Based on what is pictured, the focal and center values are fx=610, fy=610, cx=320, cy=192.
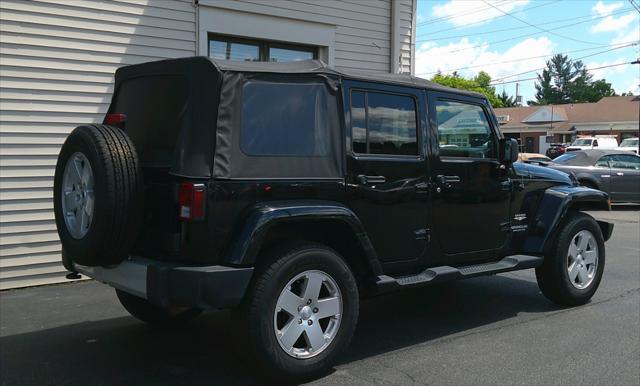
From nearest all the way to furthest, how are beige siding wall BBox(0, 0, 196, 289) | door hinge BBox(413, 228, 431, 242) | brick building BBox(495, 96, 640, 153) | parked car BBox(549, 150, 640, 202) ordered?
door hinge BBox(413, 228, 431, 242) → beige siding wall BBox(0, 0, 196, 289) → parked car BBox(549, 150, 640, 202) → brick building BBox(495, 96, 640, 153)

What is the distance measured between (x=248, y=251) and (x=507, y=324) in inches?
110

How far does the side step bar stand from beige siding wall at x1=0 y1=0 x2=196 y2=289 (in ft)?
14.3

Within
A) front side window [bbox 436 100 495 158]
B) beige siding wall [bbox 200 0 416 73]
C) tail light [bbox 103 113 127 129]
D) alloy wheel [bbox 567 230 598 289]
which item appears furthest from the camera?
beige siding wall [bbox 200 0 416 73]

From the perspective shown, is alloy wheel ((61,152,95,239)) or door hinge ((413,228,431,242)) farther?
door hinge ((413,228,431,242))

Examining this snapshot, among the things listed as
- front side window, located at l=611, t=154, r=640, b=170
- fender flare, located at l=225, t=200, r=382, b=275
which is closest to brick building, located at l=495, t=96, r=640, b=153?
front side window, located at l=611, t=154, r=640, b=170

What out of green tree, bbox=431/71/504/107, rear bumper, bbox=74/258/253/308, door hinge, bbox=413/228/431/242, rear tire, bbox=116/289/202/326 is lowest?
rear tire, bbox=116/289/202/326

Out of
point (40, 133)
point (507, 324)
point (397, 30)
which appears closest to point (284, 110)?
point (507, 324)

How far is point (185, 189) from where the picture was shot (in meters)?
3.59

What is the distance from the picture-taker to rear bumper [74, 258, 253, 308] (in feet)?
11.4

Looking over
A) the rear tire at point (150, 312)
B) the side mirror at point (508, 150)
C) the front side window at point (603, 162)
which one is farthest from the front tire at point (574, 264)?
the front side window at point (603, 162)

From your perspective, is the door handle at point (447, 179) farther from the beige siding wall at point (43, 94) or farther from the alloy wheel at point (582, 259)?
the beige siding wall at point (43, 94)

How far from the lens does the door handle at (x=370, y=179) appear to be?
4254 millimetres

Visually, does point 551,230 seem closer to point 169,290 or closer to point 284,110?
point 284,110

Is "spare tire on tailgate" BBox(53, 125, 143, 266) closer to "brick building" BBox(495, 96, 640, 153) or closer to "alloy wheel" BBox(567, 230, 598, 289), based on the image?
"alloy wheel" BBox(567, 230, 598, 289)
